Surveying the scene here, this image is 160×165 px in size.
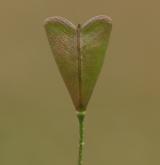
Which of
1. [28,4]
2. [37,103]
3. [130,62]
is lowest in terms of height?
[37,103]

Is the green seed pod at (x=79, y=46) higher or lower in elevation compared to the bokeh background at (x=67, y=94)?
higher

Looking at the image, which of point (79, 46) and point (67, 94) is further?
point (67, 94)

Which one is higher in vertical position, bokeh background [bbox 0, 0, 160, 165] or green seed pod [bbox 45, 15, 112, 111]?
green seed pod [bbox 45, 15, 112, 111]

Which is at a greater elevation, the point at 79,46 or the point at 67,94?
the point at 79,46

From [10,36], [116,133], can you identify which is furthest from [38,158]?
[10,36]

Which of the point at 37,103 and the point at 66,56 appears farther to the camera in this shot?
the point at 37,103

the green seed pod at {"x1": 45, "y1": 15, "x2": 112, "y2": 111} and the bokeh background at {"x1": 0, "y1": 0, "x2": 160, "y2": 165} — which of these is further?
the bokeh background at {"x1": 0, "y1": 0, "x2": 160, "y2": 165}

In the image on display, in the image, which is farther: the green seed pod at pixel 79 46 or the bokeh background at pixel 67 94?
the bokeh background at pixel 67 94

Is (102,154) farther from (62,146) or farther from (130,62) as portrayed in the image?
(130,62)
